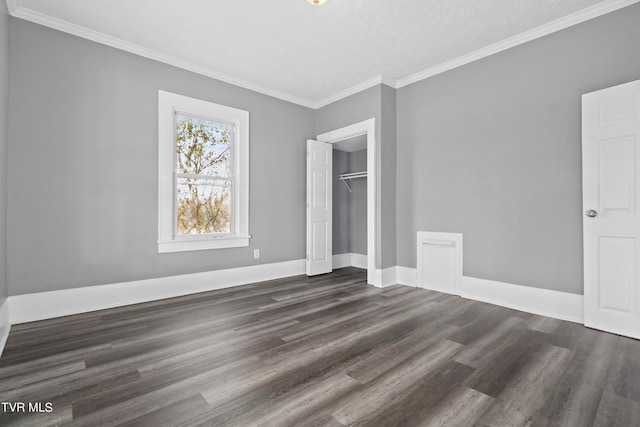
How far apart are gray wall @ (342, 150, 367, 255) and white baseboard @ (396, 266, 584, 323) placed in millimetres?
2307

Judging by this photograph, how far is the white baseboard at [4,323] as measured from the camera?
2.33 meters

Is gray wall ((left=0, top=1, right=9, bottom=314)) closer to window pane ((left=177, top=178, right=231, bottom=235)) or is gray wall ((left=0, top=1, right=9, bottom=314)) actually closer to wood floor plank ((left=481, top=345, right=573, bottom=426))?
window pane ((left=177, top=178, right=231, bottom=235))

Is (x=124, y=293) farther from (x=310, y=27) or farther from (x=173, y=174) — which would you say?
(x=310, y=27)

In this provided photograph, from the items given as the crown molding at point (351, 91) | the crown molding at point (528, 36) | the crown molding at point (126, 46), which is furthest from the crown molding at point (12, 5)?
the crown molding at point (528, 36)

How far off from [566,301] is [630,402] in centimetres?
145

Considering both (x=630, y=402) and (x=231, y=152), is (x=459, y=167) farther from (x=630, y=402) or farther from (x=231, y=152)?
(x=231, y=152)

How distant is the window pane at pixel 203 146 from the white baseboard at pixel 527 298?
350cm

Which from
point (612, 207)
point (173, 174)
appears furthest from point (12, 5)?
point (612, 207)

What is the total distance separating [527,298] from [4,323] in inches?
189

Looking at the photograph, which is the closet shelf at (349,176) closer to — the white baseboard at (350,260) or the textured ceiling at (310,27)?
the white baseboard at (350,260)

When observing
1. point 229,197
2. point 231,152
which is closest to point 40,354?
point 229,197

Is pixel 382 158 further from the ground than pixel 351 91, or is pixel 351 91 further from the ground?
pixel 351 91

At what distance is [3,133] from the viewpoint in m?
2.57

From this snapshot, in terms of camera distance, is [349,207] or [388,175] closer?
[388,175]
